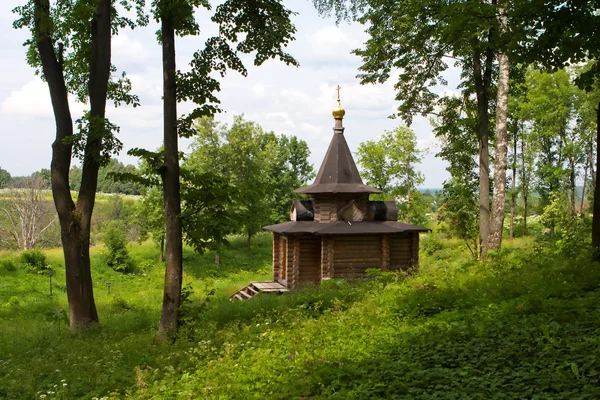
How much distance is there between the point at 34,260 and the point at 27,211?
21.0 metres

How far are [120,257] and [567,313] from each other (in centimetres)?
2627

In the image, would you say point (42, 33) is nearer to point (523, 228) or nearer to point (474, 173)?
point (474, 173)

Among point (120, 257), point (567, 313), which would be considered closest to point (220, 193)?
point (567, 313)

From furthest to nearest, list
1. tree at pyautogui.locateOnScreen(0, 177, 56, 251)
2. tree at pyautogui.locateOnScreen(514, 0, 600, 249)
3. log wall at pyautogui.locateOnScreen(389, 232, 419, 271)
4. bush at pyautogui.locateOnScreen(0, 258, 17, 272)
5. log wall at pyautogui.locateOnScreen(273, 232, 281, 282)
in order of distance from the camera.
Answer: tree at pyautogui.locateOnScreen(0, 177, 56, 251) → bush at pyautogui.locateOnScreen(0, 258, 17, 272) → log wall at pyautogui.locateOnScreen(273, 232, 281, 282) → log wall at pyautogui.locateOnScreen(389, 232, 419, 271) → tree at pyautogui.locateOnScreen(514, 0, 600, 249)

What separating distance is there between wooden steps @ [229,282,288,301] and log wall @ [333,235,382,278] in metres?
2.53

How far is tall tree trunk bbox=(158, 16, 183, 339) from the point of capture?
10383 millimetres

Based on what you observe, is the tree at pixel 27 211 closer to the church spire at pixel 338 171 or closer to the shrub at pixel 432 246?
the church spire at pixel 338 171

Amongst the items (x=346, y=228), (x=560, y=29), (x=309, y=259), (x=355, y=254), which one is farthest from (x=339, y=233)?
(x=560, y=29)

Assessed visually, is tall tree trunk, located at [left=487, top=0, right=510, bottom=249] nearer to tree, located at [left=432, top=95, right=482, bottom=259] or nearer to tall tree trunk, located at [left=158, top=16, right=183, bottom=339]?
tree, located at [left=432, top=95, right=482, bottom=259]

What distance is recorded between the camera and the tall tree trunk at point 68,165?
12055mm

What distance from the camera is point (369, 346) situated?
7598 mm

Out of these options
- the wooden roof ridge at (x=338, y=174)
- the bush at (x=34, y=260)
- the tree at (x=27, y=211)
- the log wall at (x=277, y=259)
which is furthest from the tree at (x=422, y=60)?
the tree at (x=27, y=211)

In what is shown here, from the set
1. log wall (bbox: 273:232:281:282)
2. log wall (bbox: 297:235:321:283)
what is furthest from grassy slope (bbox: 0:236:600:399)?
log wall (bbox: 273:232:281:282)

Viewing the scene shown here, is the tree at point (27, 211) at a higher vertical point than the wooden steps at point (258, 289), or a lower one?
higher
